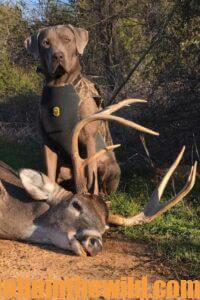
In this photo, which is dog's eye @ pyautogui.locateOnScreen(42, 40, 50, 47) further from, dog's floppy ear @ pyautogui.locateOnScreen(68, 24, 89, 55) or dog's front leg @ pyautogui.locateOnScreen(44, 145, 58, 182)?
dog's front leg @ pyautogui.locateOnScreen(44, 145, 58, 182)

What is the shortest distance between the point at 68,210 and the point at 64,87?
154cm

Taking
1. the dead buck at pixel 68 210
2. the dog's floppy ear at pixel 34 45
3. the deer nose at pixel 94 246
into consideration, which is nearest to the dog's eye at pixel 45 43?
the dog's floppy ear at pixel 34 45

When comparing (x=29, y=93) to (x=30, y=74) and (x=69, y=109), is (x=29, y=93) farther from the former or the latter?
(x=69, y=109)

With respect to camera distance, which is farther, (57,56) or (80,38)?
(80,38)

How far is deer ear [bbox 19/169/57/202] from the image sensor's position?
5.70 metres

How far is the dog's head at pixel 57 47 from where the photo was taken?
20.9ft

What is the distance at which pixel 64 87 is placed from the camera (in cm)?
646

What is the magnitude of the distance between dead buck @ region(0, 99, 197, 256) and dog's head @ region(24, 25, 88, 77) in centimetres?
93

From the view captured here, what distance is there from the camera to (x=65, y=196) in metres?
5.69

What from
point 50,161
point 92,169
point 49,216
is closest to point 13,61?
point 50,161

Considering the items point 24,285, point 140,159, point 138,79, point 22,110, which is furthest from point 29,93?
point 24,285

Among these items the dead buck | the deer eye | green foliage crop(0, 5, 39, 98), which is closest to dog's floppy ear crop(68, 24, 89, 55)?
the dead buck

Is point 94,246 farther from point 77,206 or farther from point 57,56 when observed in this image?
point 57,56

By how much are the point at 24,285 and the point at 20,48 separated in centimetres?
974
